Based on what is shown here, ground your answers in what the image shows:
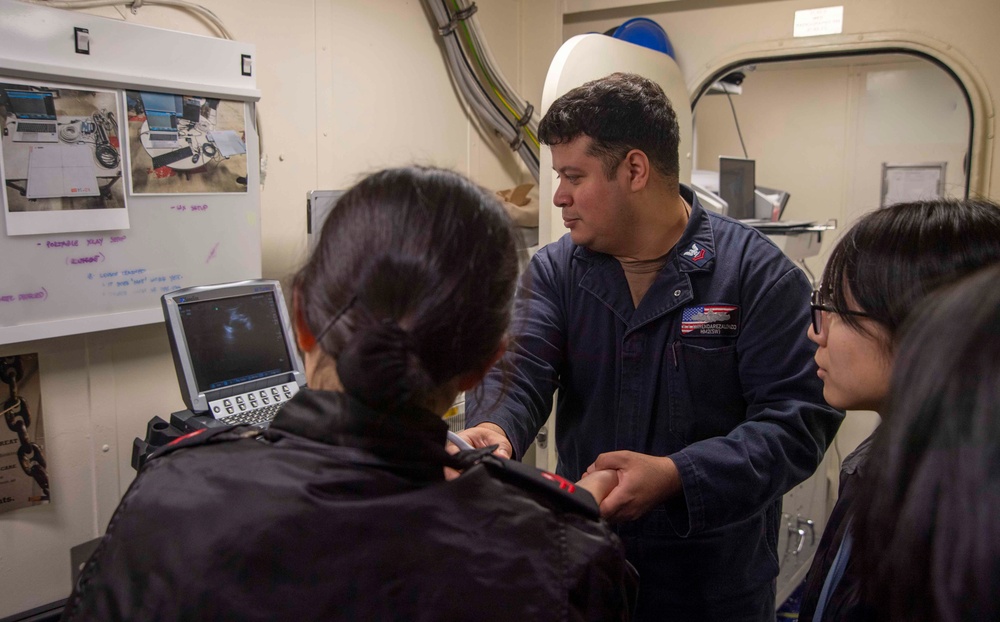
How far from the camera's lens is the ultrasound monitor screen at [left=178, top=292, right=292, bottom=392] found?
1655 millimetres

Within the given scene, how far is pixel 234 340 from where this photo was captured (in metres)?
1.72

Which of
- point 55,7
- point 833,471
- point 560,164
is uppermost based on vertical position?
point 55,7

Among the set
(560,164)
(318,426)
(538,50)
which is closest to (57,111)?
(560,164)

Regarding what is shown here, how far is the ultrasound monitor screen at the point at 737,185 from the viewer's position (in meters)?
3.14

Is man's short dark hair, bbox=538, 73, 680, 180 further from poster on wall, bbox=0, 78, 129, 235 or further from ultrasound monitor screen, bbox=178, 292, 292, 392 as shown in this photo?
poster on wall, bbox=0, 78, 129, 235

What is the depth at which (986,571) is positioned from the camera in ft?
1.71

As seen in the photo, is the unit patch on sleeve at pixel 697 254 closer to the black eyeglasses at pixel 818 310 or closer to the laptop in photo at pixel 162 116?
the black eyeglasses at pixel 818 310

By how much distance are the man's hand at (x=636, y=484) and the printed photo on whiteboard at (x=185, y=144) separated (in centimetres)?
139

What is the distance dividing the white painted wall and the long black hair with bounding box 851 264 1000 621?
1415 mm

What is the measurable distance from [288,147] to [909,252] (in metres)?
→ 1.94

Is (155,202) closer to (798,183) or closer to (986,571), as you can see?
(986,571)

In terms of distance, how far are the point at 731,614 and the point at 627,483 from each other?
435mm

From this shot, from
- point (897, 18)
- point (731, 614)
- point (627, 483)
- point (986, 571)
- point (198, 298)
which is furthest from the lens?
point (897, 18)

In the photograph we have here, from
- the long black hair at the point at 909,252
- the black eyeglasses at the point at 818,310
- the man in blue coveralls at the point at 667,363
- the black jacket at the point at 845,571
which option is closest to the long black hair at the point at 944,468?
the black jacket at the point at 845,571
